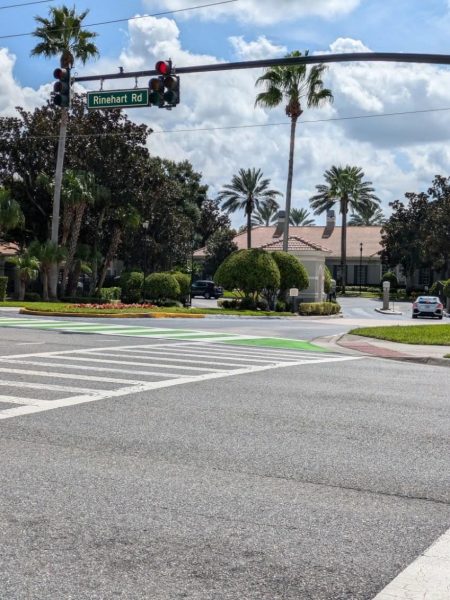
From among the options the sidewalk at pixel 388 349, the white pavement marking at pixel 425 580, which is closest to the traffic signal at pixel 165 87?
the sidewalk at pixel 388 349

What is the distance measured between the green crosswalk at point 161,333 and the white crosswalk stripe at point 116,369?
2765 mm

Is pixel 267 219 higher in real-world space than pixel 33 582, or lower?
higher

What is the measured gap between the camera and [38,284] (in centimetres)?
5066

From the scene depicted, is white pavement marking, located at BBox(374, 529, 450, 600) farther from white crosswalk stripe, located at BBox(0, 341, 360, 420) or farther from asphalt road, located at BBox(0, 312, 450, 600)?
white crosswalk stripe, located at BBox(0, 341, 360, 420)

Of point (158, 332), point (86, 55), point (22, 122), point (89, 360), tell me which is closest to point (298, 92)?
point (86, 55)

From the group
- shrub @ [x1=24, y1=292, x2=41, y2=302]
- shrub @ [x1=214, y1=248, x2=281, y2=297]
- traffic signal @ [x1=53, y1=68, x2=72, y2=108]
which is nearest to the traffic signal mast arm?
traffic signal @ [x1=53, y1=68, x2=72, y2=108]

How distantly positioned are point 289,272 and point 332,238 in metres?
48.1

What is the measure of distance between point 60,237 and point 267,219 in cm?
6827

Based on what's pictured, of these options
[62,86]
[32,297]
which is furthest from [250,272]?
[62,86]

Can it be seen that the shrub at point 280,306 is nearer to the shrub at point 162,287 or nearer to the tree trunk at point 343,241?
the shrub at point 162,287

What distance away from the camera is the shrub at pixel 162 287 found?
144ft

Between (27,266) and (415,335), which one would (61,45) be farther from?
(415,335)

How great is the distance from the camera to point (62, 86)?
1898cm

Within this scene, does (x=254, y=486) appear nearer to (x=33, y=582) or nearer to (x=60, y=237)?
(x=33, y=582)
